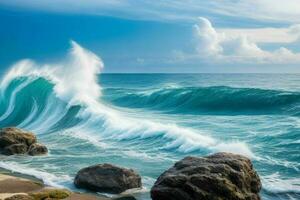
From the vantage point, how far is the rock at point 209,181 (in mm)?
11688

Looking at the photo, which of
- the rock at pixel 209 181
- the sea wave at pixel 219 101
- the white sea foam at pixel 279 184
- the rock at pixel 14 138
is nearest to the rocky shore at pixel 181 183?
the rock at pixel 209 181

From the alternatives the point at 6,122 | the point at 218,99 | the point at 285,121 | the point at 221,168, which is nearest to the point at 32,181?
the point at 221,168

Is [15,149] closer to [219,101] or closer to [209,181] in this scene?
[209,181]

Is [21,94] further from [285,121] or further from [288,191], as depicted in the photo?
[288,191]

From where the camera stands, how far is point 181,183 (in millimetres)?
11758

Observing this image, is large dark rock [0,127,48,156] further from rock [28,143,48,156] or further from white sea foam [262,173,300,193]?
white sea foam [262,173,300,193]

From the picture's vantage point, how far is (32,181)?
1644 cm

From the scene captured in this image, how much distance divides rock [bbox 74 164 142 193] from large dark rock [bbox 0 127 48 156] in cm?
715

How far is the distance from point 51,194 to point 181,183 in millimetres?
4080

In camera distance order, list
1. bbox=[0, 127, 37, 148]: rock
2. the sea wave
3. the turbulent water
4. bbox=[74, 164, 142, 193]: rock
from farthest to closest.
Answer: the sea wave → bbox=[0, 127, 37, 148]: rock → the turbulent water → bbox=[74, 164, 142, 193]: rock

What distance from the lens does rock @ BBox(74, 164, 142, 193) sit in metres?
15.1

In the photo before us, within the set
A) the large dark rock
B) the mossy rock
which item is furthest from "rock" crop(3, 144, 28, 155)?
the mossy rock

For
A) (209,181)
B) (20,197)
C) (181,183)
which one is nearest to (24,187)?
(20,197)

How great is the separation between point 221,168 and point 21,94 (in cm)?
3761
